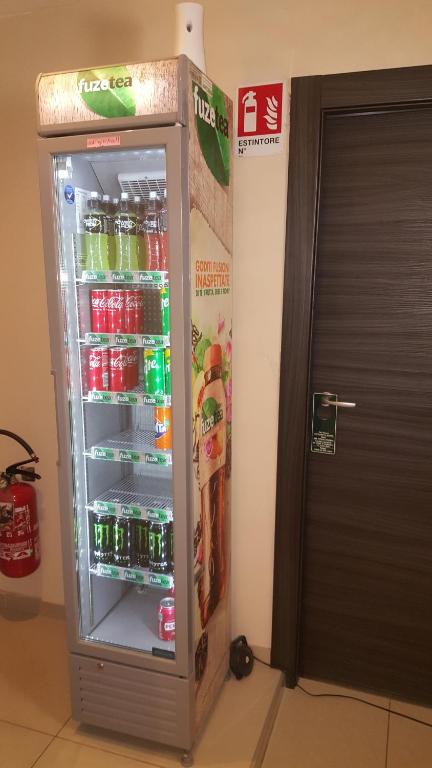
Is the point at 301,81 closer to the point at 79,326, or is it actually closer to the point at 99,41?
the point at 99,41

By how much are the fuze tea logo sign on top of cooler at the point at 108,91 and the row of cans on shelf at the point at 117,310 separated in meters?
0.58

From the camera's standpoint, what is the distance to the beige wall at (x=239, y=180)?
1980 millimetres

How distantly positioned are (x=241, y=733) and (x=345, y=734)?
1.38ft

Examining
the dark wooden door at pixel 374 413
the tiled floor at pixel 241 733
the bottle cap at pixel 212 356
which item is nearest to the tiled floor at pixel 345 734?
the tiled floor at pixel 241 733

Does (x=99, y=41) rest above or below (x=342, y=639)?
above

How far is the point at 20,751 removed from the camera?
2.07 meters

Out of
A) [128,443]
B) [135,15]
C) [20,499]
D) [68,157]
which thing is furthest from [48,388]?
[135,15]

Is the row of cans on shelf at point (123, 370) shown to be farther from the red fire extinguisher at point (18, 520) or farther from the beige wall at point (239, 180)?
the red fire extinguisher at point (18, 520)

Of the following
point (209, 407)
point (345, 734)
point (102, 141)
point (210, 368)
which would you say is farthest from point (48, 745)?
point (102, 141)

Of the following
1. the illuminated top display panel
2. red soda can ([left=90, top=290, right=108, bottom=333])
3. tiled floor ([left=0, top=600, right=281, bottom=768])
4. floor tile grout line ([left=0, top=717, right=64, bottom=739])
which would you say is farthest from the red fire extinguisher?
the illuminated top display panel

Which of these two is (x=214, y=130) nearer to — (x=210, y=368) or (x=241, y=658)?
(x=210, y=368)

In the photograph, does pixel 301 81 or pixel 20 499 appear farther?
pixel 20 499

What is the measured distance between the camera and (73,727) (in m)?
2.18

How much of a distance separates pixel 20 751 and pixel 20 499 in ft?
3.35
